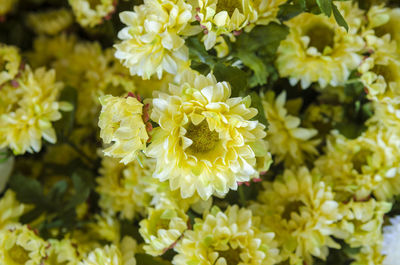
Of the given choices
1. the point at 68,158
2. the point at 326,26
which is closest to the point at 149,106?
the point at 326,26

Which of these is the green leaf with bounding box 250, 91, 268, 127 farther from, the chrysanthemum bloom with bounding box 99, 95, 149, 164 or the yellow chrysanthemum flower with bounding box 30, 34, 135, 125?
the yellow chrysanthemum flower with bounding box 30, 34, 135, 125

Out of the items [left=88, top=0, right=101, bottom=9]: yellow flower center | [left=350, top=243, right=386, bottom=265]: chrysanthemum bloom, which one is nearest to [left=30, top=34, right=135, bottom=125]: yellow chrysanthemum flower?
[left=88, top=0, right=101, bottom=9]: yellow flower center

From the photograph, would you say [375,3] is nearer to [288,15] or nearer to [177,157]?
[288,15]

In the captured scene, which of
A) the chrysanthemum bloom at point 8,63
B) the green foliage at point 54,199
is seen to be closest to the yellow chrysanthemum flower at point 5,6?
the chrysanthemum bloom at point 8,63

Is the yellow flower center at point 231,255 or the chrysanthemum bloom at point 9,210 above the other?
the yellow flower center at point 231,255

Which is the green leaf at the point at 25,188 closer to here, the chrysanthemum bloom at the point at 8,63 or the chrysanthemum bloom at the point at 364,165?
the chrysanthemum bloom at the point at 8,63

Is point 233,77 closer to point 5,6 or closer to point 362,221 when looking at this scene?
point 362,221
